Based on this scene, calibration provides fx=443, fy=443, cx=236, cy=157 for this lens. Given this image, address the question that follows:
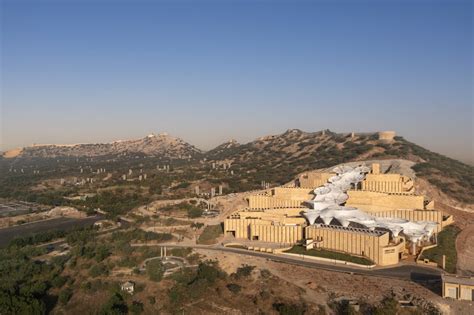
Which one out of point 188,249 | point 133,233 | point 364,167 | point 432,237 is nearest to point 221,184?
point 364,167

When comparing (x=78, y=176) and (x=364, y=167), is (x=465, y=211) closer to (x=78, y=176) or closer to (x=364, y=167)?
(x=364, y=167)

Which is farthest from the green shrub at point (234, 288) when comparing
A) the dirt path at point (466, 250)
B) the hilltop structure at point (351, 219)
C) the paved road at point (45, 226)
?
the paved road at point (45, 226)

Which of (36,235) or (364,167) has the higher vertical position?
(364,167)

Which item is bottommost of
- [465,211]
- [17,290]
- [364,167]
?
[17,290]

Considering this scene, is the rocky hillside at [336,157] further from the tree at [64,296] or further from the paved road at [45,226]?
the tree at [64,296]

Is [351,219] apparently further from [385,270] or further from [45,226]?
[45,226]

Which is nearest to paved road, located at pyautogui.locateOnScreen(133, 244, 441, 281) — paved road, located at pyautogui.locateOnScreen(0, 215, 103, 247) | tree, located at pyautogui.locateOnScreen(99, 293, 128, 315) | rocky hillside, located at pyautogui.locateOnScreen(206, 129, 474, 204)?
tree, located at pyautogui.locateOnScreen(99, 293, 128, 315)

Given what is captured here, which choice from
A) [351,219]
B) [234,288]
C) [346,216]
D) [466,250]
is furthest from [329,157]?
[234,288]
